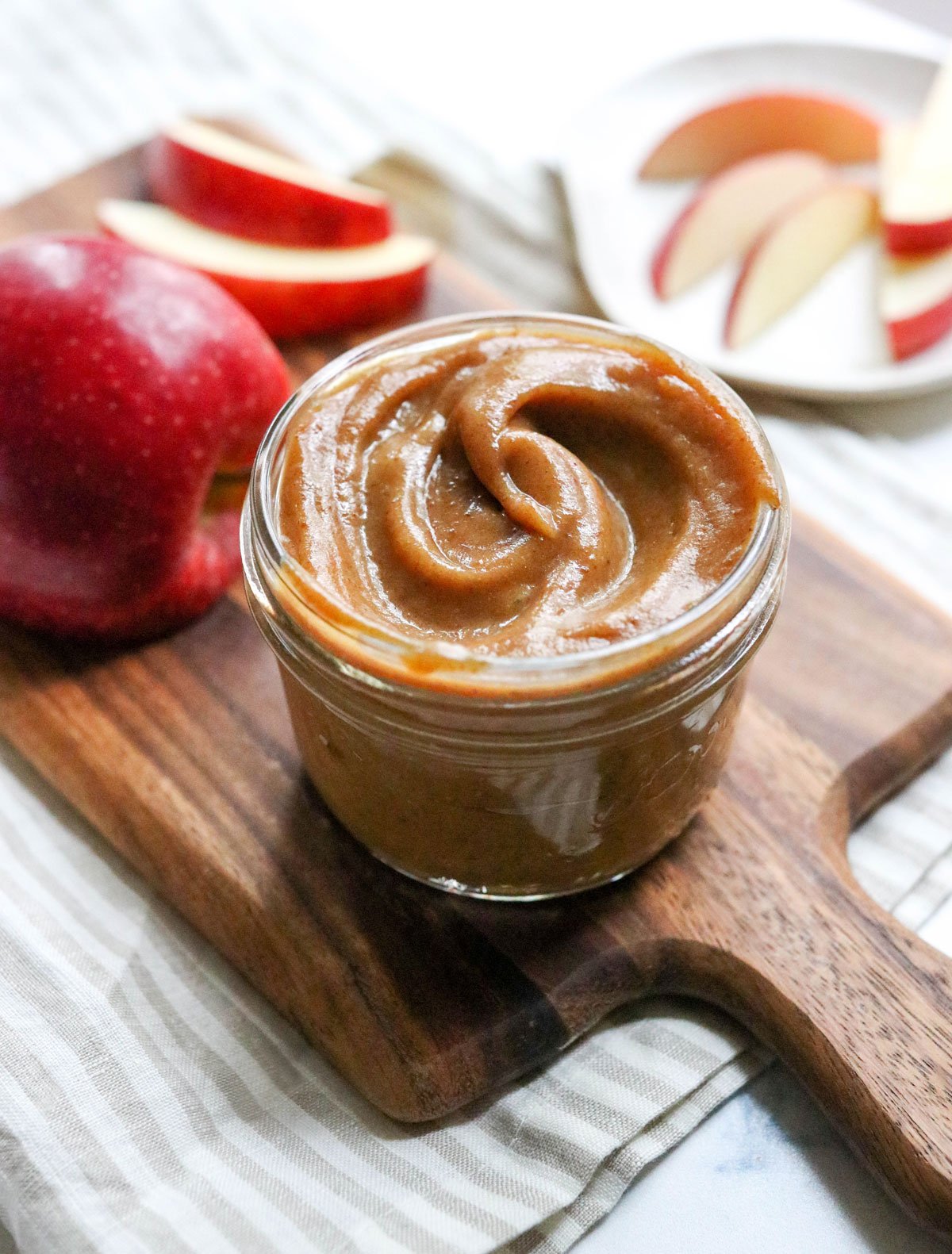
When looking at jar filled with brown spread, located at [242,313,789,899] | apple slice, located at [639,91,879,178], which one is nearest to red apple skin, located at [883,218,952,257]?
apple slice, located at [639,91,879,178]

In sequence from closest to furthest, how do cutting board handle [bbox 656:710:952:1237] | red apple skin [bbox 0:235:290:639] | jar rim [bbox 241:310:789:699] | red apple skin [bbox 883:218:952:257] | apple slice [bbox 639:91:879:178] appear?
1. jar rim [bbox 241:310:789:699]
2. cutting board handle [bbox 656:710:952:1237]
3. red apple skin [bbox 0:235:290:639]
4. red apple skin [bbox 883:218:952:257]
5. apple slice [bbox 639:91:879:178]

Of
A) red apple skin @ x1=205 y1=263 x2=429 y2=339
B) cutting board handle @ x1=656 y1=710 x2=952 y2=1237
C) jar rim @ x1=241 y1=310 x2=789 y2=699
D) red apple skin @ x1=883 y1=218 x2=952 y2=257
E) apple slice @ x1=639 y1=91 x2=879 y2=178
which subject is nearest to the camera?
jar rim @ x1=241 y1=310 x2=789 y2=699

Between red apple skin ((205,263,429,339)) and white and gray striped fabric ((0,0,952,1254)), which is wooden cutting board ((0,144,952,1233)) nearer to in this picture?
white and gray striped fabric ((0,0,952,1254))

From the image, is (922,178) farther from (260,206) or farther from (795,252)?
(260,206)

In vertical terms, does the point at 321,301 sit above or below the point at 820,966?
above

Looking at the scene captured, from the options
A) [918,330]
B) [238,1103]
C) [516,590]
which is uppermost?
[516,590]

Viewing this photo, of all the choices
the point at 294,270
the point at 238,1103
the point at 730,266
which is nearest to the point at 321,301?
the point at 294,270
